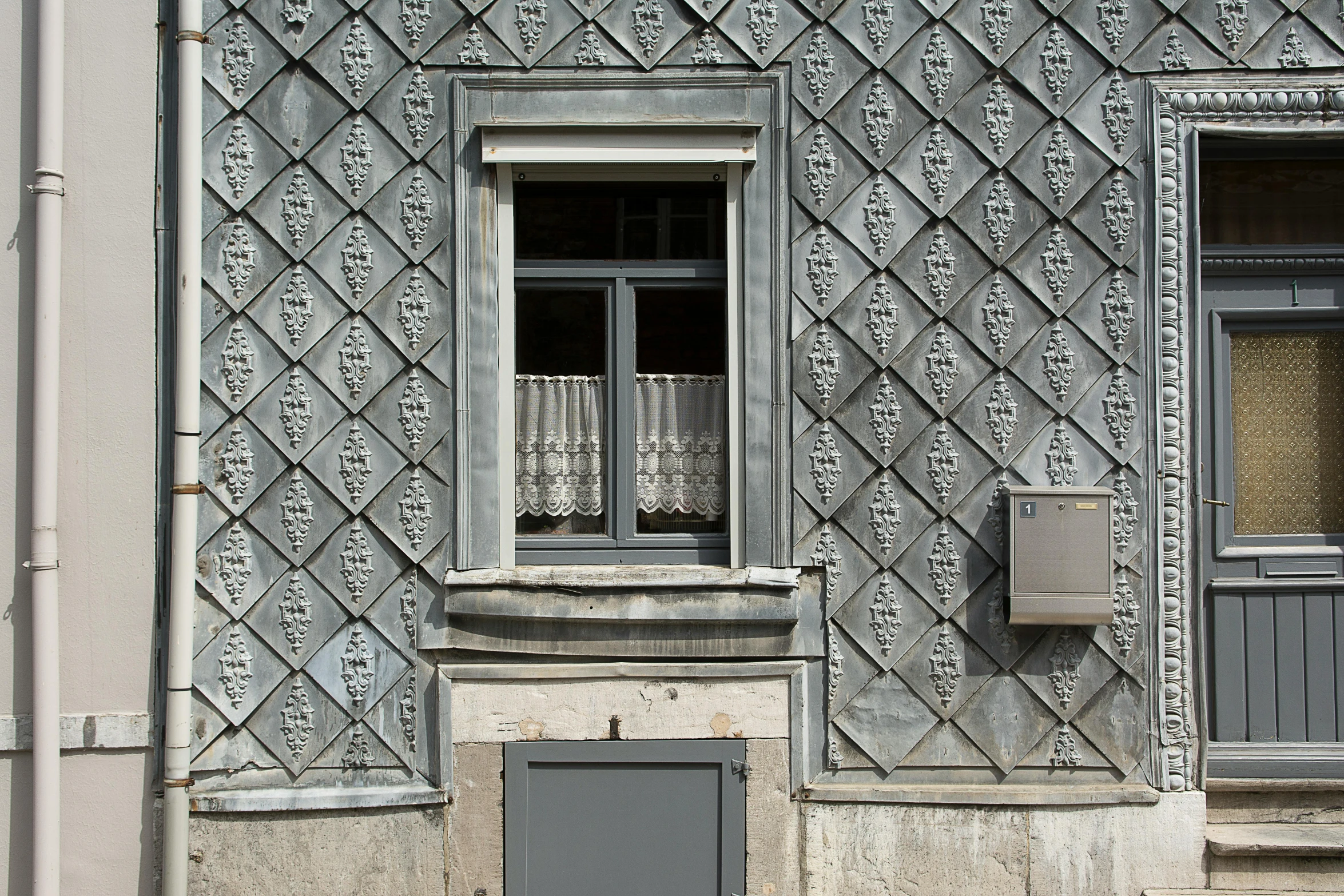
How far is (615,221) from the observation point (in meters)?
4.58

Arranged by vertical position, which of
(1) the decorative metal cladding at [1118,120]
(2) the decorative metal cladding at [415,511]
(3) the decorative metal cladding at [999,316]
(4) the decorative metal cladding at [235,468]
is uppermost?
(1) the decorative metal cladding at [1118,120]

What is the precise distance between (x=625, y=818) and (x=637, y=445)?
1.69m

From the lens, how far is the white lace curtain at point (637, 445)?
14.9 feet

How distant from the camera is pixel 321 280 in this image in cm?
438

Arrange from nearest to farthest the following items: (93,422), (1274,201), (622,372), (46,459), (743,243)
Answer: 1. (46,459)
2. (93,422)
3. (743,243)
4. (622,372)
5. (1274,201)

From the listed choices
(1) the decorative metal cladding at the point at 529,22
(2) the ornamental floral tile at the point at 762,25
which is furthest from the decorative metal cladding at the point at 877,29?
(1) the decorative metal cladding at the point at 529,22

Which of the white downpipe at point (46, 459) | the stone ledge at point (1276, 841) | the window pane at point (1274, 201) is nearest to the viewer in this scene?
the white downpipe at point (46, 459)

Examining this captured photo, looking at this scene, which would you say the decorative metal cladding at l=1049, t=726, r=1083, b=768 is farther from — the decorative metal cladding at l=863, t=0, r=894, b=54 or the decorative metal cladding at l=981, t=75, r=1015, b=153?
the decorative metal cladding at l=863, t=0, r=894, b=54

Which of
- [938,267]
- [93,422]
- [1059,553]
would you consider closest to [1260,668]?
[1059,553]

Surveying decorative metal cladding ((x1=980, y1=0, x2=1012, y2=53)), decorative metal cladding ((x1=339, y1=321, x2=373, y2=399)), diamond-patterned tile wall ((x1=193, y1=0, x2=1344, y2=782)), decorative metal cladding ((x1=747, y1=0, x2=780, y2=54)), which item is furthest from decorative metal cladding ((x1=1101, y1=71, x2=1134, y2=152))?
decorative metal cladding ((x1=339, y1=321, x2=373, y2=399))

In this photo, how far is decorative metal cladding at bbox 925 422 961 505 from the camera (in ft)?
→ 14.4

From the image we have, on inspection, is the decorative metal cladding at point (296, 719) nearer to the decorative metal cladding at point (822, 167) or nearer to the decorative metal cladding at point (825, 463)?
the decorative metal cladding at point (825, 463)

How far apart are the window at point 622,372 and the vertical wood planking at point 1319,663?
280 cm

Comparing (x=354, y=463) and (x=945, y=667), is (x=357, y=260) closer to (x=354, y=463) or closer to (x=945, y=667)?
(x=354, y=463)
